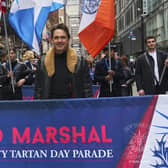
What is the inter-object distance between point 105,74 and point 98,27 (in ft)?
7.06

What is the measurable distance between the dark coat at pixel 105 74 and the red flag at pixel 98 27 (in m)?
1.97

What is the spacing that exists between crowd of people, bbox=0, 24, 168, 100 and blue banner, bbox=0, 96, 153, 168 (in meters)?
0.44

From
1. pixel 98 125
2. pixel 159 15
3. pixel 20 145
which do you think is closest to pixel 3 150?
pixel 20 145

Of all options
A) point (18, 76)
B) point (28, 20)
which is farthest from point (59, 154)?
point (18, 76)

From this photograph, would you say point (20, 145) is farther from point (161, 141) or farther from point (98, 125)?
point (161, 141)

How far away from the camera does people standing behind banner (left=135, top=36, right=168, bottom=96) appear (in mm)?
6629

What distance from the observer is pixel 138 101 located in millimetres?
3660

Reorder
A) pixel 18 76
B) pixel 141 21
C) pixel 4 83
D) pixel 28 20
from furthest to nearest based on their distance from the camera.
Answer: pixel 141 21, pixel 18 76, pixel 4 83, pixel 28 20

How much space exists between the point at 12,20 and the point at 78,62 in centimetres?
258

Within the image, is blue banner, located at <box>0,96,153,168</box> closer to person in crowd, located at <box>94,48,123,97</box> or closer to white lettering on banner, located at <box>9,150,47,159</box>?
white lettering on banner, located at <box>9,150,47,159</box>

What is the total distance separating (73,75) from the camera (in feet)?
13.4

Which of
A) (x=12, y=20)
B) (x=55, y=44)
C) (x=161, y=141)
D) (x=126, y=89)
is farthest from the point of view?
(x=126, y=89)

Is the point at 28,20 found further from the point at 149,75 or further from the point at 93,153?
the point at 93,153

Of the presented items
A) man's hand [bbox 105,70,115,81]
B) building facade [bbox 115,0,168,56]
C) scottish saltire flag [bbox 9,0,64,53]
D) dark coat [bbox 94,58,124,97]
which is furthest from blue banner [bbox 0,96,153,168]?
building facade [bbox 115,0,168,56]
